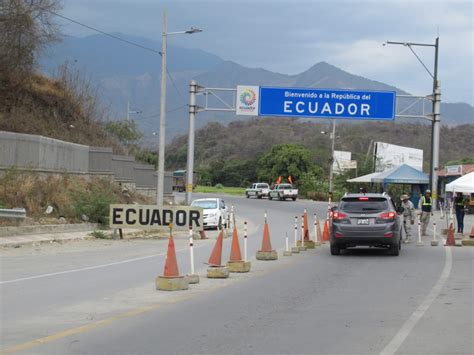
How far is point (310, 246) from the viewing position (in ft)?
72.7

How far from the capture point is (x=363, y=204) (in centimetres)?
1983

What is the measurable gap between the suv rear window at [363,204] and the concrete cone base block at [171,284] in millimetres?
8106

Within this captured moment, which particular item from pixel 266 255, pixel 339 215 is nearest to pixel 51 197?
pixel 266 255

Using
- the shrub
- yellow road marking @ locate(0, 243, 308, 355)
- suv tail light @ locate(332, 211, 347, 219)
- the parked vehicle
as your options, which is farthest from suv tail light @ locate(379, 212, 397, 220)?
the shrub

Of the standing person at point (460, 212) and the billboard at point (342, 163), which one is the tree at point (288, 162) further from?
the standing person at point (460, 212)

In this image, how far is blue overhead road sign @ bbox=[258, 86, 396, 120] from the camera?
36188 millimetres

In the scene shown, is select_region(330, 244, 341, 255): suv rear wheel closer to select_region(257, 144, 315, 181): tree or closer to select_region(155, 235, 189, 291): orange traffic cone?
select_region(155, 235, 189, 291): orange traffic cone

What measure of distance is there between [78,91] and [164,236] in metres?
20.1

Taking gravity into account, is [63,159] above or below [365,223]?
above

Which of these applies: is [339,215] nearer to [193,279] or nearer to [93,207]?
[193,279]

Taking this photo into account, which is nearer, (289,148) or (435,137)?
(435,137)

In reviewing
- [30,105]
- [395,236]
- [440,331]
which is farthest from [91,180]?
[440,331]

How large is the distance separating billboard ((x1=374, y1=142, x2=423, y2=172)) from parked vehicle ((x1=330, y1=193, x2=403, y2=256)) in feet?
191

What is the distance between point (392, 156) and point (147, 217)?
201 feet
